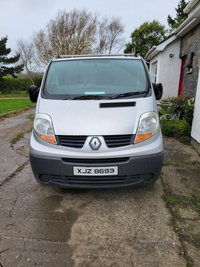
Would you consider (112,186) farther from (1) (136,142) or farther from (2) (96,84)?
(2) (96,84)

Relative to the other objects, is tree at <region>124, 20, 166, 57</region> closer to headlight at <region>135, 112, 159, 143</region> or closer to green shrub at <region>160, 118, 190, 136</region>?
green shrub at <region>160, 118, 190, 136</region>

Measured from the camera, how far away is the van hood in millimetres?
2414

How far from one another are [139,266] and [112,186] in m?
0.88

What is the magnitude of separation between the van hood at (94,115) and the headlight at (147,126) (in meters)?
0.06

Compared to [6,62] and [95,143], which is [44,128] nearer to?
[95,143]

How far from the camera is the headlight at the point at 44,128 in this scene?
8.21ft

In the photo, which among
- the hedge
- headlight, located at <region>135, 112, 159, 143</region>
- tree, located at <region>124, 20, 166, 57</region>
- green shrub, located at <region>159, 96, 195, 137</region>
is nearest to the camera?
headlight, located at <region>135, 112, 159, 143</region>

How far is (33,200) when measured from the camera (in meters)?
2.76

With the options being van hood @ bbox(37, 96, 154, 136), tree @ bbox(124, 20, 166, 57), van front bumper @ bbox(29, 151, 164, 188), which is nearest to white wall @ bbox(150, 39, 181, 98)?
van hood @ bbox(37, 96, 154, 136)

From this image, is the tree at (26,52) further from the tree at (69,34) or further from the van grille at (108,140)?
the van grille at (108,140)

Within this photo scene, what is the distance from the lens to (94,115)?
→ 2525 millimetres

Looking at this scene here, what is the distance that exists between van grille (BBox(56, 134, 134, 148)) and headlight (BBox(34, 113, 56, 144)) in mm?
159

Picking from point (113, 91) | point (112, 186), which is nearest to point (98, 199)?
point (112, 186)

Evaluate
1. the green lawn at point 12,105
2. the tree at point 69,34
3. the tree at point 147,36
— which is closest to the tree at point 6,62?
the tree at point 69,34
